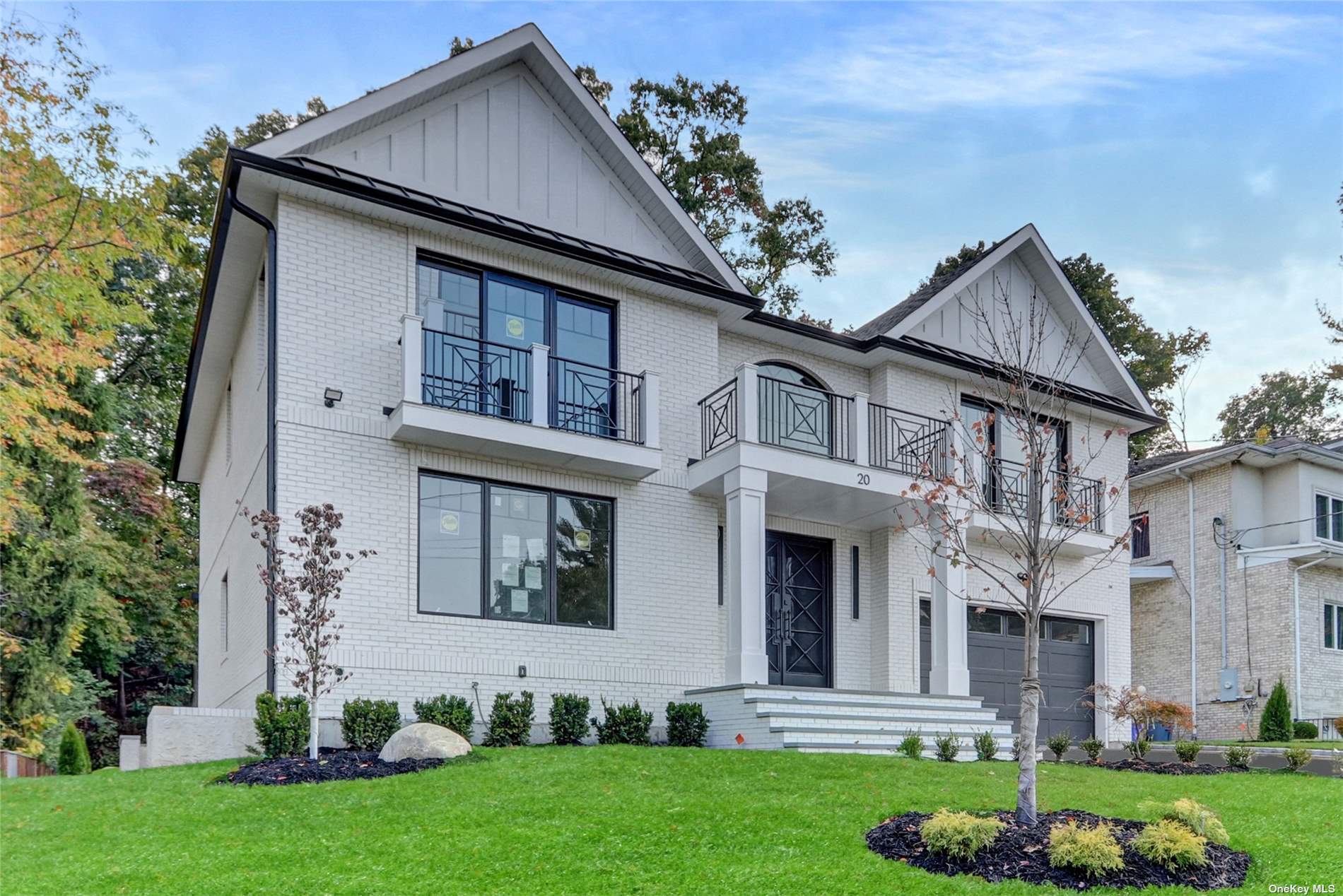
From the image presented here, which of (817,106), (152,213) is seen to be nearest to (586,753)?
(817,106)

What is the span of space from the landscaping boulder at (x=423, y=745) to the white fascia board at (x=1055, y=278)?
9.52 m

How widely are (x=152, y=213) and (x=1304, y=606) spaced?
23.8 metres

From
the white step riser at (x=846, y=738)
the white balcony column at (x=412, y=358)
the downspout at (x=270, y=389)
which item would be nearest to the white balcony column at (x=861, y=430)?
the white step riser at (x=846, y=738)

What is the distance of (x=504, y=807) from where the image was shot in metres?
8.33

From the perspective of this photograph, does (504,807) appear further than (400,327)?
No

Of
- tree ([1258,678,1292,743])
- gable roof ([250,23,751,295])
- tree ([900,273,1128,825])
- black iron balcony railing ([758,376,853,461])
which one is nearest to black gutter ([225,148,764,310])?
gable roof ([250,23,751,295])

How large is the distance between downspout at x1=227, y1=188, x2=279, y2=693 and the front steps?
5.11 meters

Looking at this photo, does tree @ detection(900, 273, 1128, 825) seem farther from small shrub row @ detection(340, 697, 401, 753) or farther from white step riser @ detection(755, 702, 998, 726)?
small shrub row @ detection(340, 697, 401, 753)

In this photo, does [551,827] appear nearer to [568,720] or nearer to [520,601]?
[568,720]

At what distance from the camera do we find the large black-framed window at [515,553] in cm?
1286

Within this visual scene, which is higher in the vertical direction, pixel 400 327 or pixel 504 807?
pixel 400 327

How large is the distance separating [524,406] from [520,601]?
237 centimetres

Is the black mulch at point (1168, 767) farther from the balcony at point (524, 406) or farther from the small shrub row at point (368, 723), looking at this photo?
the small shrub row at point (368, 723)

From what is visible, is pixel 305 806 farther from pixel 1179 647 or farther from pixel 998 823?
pixel 1179 647
